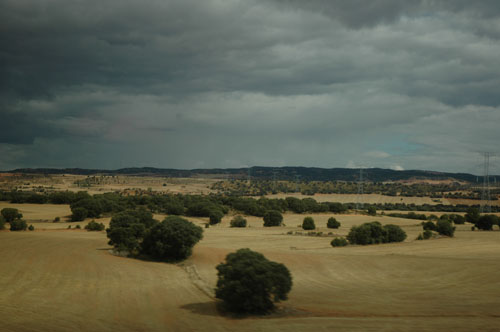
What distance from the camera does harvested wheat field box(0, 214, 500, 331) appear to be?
26.1 meters

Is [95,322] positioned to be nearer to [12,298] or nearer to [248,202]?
[12,298]

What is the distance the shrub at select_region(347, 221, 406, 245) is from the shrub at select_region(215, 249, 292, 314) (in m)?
46.2

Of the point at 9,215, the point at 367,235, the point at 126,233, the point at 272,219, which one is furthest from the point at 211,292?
the point at 9,215

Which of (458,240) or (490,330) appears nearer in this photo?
(490,330)

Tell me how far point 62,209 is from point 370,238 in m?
100

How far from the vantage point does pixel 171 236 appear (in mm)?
51219

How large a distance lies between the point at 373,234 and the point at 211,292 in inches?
1868

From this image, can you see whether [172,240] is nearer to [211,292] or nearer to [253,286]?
[211,292]

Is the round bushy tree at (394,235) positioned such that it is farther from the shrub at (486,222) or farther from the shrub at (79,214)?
the shrub at (79,214)

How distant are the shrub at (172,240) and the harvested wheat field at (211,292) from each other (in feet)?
7.03

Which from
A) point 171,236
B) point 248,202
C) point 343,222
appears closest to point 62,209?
point 248,202

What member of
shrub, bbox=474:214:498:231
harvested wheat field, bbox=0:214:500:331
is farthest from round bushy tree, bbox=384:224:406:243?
shrub, bbox=474:214:498:231

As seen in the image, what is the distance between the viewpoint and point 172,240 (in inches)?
2018

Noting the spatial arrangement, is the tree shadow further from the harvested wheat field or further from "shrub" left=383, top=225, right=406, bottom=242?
"shrub" left=383, top=225, right=406, bottom=242
